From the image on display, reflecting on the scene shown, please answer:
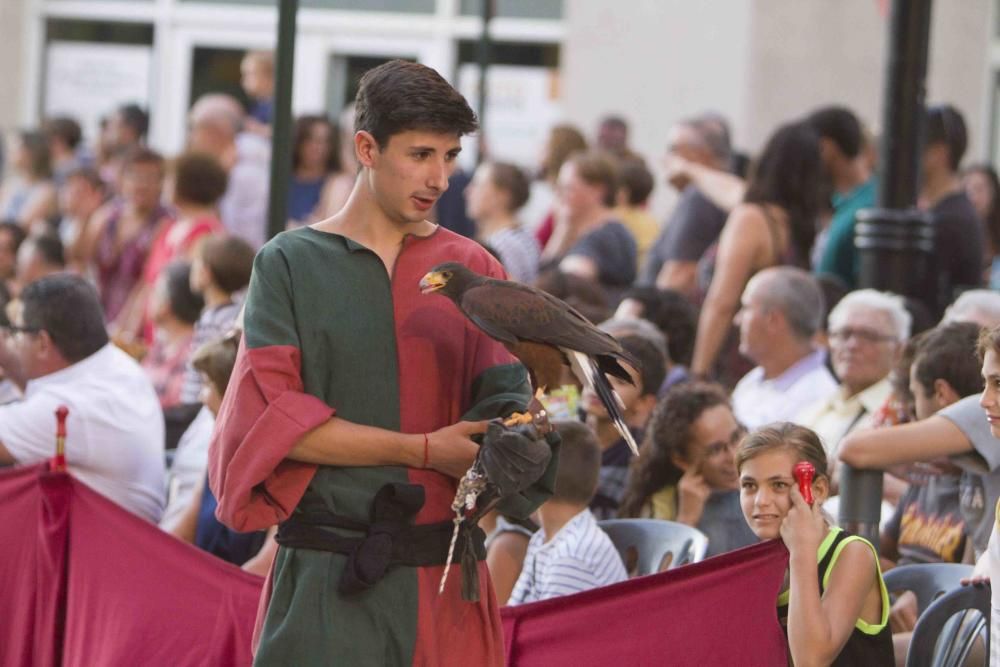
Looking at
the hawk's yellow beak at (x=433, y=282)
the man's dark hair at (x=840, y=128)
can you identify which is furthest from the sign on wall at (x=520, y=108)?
the hawk's yellow beak at (x=433, y=282)

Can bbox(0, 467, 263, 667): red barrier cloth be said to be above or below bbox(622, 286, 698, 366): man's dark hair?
below

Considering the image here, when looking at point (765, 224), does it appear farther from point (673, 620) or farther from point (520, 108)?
point (520, 108)

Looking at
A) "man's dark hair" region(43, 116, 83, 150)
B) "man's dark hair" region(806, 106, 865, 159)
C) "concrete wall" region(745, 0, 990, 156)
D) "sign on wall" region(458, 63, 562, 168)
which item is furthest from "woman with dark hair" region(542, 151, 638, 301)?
"sign on wall" region(458, 63, 562, 168)

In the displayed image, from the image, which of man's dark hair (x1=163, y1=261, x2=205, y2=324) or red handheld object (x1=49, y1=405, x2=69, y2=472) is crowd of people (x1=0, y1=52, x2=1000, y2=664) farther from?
red handheld object (x1=49, y1=405, x2=69, y2=472)

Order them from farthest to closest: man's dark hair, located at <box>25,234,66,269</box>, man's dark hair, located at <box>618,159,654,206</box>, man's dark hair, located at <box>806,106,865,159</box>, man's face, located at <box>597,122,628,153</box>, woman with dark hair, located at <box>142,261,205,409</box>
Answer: man's face, located at <box>597,122,628,153</box>
man's dark hair, located at <box>618,159,654,206</box>
man's dark hair, located at <box>25,234,66,269</box>
man's dark hair, located at <box>806,106,865,159</box>
woman with dark hair, located at <box>142,261,205,409</box>

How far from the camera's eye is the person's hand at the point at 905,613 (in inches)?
204

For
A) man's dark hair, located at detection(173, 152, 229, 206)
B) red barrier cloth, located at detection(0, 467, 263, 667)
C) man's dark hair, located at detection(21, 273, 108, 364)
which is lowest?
red barrier cloth, located at detection(0, 467, 263, 667)

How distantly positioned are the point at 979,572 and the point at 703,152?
5.46 metres

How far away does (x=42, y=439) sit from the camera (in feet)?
20.5

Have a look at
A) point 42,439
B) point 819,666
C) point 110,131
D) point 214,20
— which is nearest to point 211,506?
point 42,439

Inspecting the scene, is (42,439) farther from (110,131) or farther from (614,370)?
(110,131)

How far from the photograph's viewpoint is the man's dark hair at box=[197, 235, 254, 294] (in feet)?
27.8

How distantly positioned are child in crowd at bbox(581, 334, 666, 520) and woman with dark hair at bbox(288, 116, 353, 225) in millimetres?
5136

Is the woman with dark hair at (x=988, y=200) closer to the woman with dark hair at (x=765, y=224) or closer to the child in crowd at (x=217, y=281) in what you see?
the woman with dark hair at (x=765, y=224)
